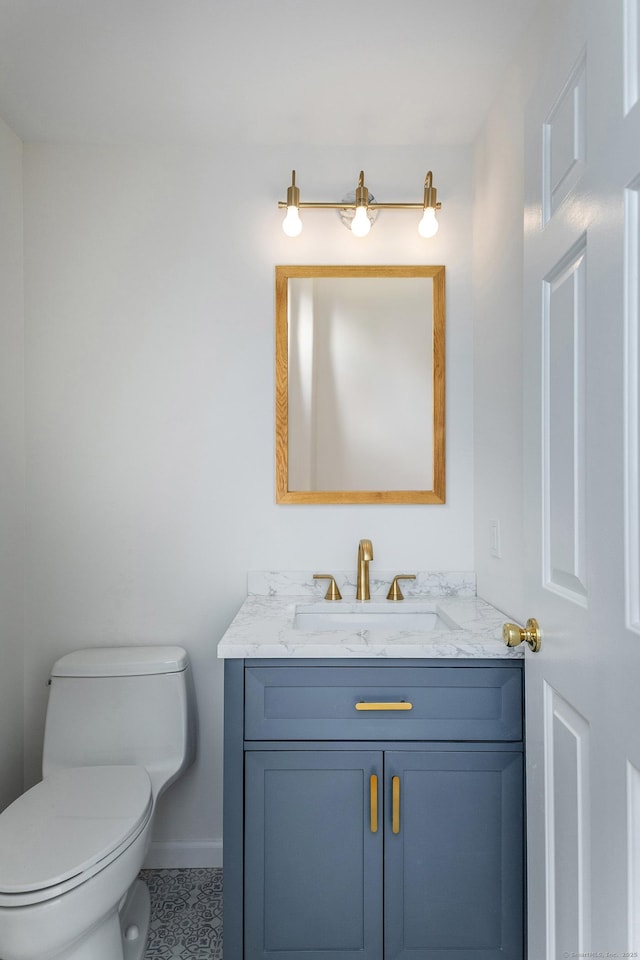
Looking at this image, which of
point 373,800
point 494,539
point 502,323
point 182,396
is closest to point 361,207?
point 502,323

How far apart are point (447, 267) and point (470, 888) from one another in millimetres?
1792

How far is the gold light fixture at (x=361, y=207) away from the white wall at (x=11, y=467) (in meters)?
0.87

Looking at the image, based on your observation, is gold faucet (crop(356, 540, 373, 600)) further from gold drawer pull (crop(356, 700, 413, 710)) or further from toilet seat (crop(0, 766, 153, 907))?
toilet seat (crop(0, 766, 153, 907))

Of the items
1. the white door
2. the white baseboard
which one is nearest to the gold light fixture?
the white door

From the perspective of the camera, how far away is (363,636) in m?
1.63

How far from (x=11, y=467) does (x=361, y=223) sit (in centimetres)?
135

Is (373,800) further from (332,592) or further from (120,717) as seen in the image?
(120,717)

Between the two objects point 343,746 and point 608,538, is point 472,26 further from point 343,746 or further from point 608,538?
point 343,746

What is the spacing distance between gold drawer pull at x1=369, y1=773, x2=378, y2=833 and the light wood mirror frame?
88 cm

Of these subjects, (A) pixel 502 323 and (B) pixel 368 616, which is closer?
(A) pixel 502 323

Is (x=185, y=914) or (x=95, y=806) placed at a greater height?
(x=95, y=806)

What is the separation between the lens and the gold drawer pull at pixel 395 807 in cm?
151

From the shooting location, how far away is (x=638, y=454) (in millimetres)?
751

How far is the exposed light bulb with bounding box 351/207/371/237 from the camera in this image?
197 centimetres
